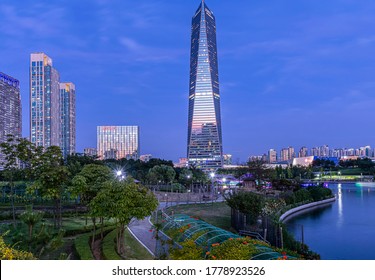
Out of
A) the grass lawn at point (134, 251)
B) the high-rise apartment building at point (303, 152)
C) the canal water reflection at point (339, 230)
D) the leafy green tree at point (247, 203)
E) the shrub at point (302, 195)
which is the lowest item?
the canal water reflection at point (339, 230)

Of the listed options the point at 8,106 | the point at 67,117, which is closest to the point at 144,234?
A: the point at 8,106

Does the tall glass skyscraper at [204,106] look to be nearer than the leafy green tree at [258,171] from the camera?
No

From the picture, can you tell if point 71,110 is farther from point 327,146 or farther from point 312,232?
point 327,146

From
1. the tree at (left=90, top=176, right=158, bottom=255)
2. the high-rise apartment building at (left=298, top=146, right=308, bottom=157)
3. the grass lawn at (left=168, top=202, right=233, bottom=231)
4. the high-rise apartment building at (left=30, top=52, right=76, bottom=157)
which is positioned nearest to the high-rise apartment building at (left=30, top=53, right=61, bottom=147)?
the high-rise apartment building at (left=30, top=52, right=76, bottom=157)

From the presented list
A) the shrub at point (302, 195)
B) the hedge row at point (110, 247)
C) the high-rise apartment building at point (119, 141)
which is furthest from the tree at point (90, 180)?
the high-rise apartment building at point (119, 141)

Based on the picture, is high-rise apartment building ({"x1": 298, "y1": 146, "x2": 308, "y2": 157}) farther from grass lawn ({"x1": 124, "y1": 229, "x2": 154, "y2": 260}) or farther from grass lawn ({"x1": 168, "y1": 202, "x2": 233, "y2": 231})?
grass lawn ({"x1": 124, "y1": 229, "x2": 154, "y2": 260})

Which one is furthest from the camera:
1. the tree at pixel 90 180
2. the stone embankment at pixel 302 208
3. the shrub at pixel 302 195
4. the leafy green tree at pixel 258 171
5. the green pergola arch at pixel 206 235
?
the leafy green tree at pixel 258 171

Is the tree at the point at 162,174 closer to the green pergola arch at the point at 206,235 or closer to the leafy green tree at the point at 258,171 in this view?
the leafy green tree at the point at 258,171

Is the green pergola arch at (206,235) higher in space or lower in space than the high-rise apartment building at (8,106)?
lower
